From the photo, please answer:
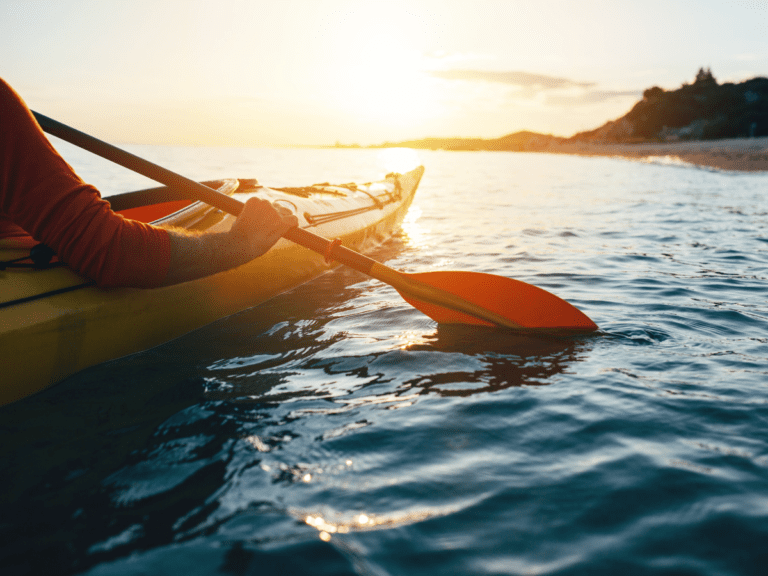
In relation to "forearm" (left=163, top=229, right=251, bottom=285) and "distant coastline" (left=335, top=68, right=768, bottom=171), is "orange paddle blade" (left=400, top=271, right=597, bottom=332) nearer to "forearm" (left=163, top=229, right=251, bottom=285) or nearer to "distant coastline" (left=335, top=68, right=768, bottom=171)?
"forearm" (left=163, top=229, right=251, bottom=285)

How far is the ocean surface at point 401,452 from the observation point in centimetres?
159

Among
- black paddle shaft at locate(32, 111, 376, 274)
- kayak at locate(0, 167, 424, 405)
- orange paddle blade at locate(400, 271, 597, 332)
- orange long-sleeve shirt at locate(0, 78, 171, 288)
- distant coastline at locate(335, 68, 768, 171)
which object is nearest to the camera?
orange long-sleeve shirt at locate(0, 78, 171, 288)

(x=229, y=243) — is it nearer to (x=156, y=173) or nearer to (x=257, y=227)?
(x=257, y=227)

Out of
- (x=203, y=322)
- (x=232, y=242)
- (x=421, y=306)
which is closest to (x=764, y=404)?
(x=421, y=306)

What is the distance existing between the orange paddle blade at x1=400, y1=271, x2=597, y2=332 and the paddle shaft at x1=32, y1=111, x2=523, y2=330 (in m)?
0.05

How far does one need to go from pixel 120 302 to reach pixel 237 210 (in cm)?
94

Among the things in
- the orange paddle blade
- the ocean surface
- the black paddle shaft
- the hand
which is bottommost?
the ocean surface

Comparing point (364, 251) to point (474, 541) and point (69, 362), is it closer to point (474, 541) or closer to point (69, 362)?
point (69, 362)

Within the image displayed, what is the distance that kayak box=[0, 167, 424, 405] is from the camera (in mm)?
2529

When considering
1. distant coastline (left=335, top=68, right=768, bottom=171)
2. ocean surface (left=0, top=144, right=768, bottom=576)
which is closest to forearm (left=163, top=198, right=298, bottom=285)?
ocean surface (left=0, top=144, right=768, bottom=576)

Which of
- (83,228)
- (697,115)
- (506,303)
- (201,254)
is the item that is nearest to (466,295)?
(506,303)

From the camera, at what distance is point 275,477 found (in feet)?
6.47

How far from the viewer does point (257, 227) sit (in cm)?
313

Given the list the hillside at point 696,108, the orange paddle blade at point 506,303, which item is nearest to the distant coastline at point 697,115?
the hillside at point 696,108
